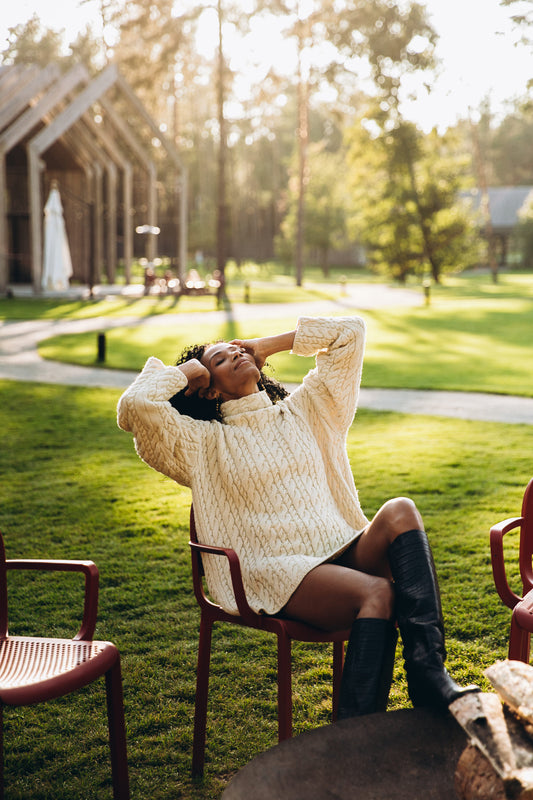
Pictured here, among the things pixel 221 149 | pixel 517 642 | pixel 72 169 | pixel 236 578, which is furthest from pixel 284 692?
pixel 72 169

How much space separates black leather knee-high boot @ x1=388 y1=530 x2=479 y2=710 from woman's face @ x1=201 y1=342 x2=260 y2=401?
862mm

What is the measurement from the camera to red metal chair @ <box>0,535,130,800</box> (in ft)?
7.77

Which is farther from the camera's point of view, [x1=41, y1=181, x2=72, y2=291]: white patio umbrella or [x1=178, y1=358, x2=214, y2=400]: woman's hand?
[x1=41, y1=181, x2=72, y2=291]: white patio umbrella

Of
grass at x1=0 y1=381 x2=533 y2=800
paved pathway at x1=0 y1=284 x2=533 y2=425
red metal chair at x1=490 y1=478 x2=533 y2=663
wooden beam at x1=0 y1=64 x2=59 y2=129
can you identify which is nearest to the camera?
red metal chair at x1=490 y1=478 x2=533 y2=663

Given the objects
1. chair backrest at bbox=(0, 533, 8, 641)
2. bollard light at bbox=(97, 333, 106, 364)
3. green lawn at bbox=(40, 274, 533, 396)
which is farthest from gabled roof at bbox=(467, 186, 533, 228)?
chair backrest at bbox=(0, 533, 8, 641)

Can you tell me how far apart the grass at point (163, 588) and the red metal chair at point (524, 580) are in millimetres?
612

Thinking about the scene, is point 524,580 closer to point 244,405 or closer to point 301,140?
point 244,405

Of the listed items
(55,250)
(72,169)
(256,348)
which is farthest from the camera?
(72,169)

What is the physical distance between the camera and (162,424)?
3.00 meters

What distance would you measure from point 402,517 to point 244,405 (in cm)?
77

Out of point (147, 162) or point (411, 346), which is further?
point (147, 162)

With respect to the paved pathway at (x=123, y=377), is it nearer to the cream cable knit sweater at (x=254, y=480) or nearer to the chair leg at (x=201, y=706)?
the cream cable knit sweater at (x=254, y=480)

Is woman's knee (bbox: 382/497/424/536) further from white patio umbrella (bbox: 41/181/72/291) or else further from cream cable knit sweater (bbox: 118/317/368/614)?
white patio umbrella (bbox: 41/181/72/291)

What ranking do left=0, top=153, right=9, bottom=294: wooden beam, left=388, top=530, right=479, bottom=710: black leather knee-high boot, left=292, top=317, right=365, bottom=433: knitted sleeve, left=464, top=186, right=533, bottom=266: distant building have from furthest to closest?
left=464, top=186, right=533, bottom=266: distant building
left=0, top=153, right=9, bottom=294: wooden beam
left=292, top=317, right=365, bottom=433: knitted sleeve
left=388, top=530, right=479, bottom=710: black leather knee-high boot
